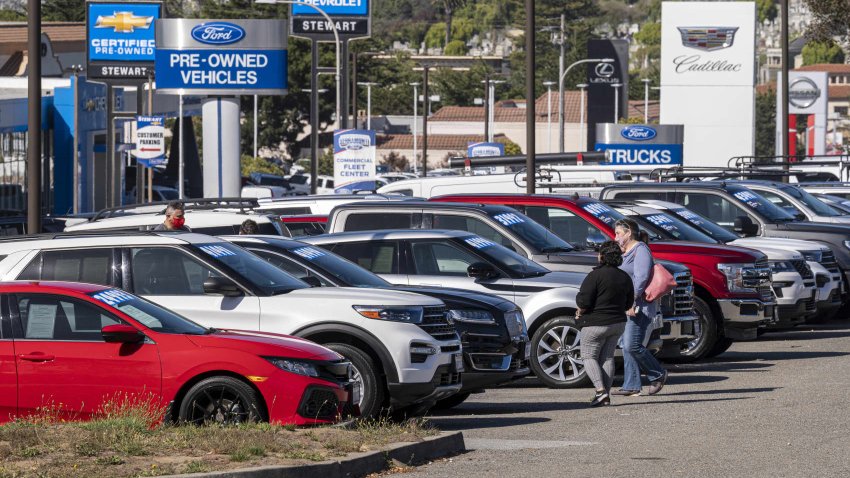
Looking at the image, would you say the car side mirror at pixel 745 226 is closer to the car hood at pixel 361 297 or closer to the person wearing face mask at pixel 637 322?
the person wearing face mask at pixel 637 322

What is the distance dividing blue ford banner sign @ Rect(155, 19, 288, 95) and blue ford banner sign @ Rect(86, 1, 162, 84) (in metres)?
13.3

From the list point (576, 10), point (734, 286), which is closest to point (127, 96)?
point (734, 286)

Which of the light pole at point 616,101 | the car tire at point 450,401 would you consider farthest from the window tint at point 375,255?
the light pole at point 616,101

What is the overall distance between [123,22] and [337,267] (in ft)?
119

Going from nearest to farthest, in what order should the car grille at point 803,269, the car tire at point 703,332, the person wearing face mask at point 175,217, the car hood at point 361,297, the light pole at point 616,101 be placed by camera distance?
the car hood at point 361,297
the person wearing face mask at point 175,217
the car tire at point 703,332
the car grille at point 803,269
the light pole at point 616,101

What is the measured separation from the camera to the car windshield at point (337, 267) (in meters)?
13.3

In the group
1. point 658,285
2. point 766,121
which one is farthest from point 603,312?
point 766,121

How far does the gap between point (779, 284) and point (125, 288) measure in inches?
421

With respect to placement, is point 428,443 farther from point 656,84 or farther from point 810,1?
point 656,84

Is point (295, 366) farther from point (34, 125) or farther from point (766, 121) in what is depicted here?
point (766, 121)

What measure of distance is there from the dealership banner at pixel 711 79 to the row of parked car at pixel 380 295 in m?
40.1

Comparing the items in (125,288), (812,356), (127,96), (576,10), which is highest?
(576,10)

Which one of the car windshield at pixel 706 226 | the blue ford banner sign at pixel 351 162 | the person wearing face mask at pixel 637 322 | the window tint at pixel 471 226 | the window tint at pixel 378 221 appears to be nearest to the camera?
the person wearing face mask at pixel 637 322

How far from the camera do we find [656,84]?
525 ft
